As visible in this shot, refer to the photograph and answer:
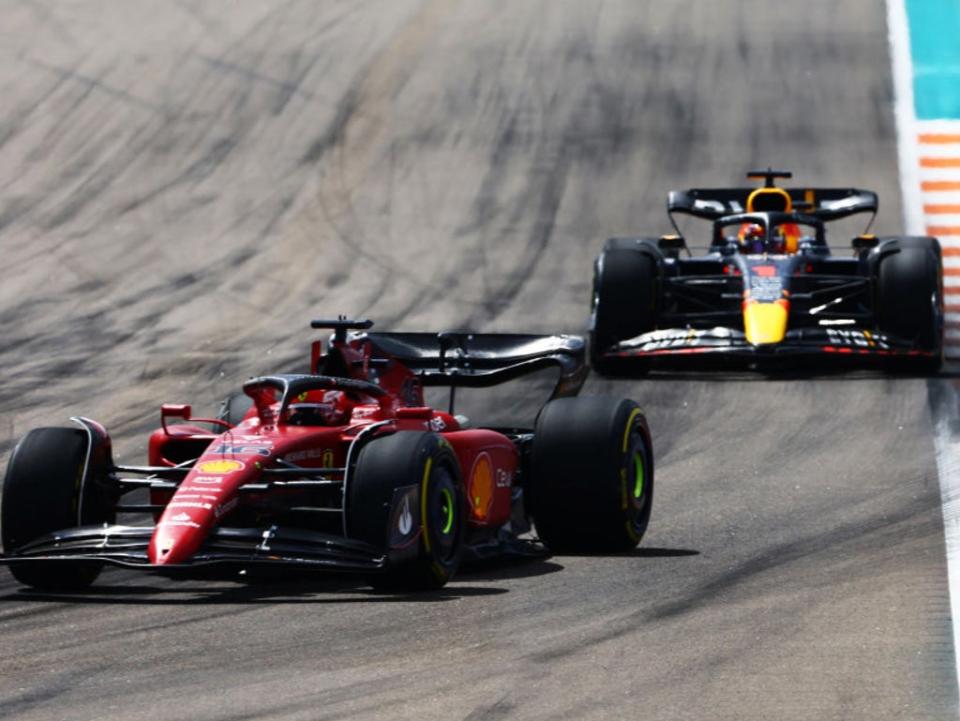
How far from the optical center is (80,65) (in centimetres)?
3338

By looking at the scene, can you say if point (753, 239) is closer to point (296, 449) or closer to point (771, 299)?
point (771, 299)

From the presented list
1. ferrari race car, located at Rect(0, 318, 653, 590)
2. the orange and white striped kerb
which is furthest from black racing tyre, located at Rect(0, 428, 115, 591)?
the orange and white striped kerb

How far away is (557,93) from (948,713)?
25.2m

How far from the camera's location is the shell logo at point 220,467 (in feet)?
34.8

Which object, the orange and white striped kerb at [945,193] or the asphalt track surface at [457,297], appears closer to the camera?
the asphalt track surface at [457,297]

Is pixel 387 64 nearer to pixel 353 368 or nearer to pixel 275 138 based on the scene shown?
pixel 275 138

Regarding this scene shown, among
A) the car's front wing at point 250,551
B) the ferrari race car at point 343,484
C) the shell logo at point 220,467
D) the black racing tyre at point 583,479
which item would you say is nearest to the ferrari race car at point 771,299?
the ferrari race car at point 343,484

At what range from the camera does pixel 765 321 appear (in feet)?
65.0

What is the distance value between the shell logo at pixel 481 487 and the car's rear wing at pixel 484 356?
1393 millimetres

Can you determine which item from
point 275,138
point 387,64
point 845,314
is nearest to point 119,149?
point 275,138

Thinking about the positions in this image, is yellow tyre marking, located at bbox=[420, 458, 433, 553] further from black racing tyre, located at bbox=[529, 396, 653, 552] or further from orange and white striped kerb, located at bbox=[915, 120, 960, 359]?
orange and white striped kerb, located at bbox=[915, 120, 960, 359]

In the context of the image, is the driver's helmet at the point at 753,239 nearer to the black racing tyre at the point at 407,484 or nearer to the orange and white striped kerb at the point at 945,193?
the orange and white striped kerb at the point at 945,193

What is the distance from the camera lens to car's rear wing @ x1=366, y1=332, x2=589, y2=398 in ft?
43.6

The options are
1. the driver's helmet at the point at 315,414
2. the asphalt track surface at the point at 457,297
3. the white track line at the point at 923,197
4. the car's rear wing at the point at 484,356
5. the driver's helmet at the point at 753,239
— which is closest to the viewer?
the asphalt track surface at the point at 457,297
